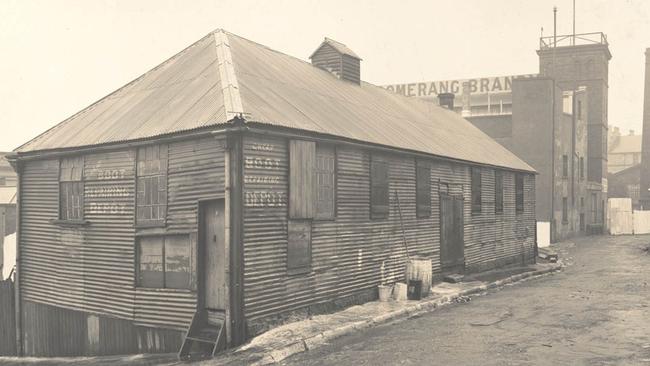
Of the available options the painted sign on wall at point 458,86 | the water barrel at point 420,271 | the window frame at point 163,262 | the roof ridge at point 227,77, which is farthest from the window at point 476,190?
the painted sign on wall at point 458,86

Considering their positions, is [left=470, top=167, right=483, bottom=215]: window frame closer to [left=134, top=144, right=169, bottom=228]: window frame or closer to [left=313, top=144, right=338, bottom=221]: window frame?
[left=313, top=144, right=338, bottom=221]: window frame

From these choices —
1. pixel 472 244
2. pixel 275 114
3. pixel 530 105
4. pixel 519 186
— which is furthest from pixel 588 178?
pixel 275 114

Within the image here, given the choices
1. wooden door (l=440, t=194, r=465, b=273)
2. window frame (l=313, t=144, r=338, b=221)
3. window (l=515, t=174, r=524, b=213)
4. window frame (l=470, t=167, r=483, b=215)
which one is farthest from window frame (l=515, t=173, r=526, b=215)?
window frame (l=313, t=144, r=338, b=221)

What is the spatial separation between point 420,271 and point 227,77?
7.67 meters

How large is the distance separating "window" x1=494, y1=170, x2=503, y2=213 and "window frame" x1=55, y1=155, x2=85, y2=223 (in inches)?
639

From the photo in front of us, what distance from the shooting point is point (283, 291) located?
42.8ft

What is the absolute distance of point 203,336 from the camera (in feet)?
40.0

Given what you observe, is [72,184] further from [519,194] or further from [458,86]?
[458,86]

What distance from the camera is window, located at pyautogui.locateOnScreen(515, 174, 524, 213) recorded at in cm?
2686

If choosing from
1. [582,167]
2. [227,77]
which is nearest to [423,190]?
[227,77]

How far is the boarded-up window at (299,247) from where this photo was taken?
43.6 ft

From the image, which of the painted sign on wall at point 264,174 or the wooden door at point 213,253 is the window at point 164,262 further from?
the painted sign on wall at point 264,174

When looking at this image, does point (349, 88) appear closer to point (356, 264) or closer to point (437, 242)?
point (437, 242)

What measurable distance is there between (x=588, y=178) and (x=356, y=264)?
46.3m
